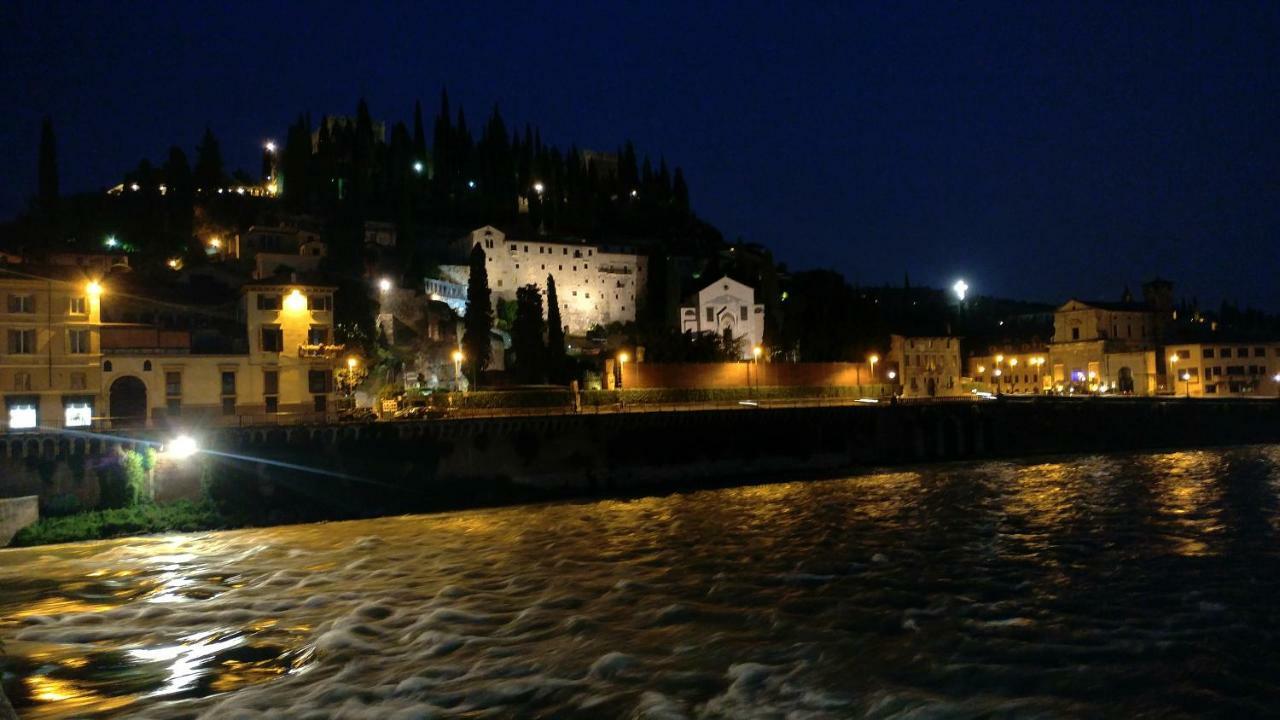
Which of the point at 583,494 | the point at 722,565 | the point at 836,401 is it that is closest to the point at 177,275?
the point at 583,494

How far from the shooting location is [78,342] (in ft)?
142

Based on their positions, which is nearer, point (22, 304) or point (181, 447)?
point (181, 447)

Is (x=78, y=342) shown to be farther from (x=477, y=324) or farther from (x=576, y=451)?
(x=477, y=324)

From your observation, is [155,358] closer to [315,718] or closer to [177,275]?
[177,275]

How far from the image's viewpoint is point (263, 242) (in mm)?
69688

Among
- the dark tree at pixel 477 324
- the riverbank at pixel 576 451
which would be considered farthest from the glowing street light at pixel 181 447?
the dark tree at pixel 477 324

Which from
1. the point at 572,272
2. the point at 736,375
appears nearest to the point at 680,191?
the point at 572,272

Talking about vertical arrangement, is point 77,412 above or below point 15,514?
above

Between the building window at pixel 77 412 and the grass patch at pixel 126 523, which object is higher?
the building window at pixel 77 412

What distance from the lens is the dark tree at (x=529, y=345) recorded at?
70188mm

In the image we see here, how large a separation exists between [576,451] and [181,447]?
733 inches

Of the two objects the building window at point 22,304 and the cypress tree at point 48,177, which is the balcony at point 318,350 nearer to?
the building window at point 22,304

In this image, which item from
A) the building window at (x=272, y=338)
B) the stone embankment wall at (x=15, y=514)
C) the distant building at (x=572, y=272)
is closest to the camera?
the stone embankment wall at (x=15, y=514)

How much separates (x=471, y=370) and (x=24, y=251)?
3392 cm
